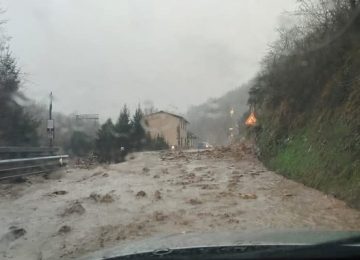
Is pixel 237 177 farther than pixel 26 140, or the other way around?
pixel 26 140

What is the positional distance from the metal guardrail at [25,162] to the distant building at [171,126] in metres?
69.4

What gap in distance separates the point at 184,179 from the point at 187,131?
85.8 m

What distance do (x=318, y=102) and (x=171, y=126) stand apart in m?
82.4

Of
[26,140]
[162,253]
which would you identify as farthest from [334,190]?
[26,140]

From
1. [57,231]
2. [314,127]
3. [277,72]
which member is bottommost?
[57,231]

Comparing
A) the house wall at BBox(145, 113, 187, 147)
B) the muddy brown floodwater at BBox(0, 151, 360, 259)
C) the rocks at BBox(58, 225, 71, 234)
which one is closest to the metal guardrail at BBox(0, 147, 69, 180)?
the muddy brown floodwater at BBox(0, 151, 360, 259)

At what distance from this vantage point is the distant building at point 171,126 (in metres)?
98.0

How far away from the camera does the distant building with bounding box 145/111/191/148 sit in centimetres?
9800

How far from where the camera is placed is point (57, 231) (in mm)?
11336

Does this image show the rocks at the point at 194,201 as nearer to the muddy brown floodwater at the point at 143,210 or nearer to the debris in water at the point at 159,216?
the muddy brown floodwater at the point at 143,210

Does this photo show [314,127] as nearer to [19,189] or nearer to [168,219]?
[168,219]

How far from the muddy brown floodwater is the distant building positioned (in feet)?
249

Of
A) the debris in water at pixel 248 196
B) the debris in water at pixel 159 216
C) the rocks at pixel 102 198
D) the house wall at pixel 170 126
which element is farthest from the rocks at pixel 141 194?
the house wall at pixel 170 126

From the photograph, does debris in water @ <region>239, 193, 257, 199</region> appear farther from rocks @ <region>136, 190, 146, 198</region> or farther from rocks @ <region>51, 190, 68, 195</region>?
rocks @ <region>51, 190, 68, 195</region>
